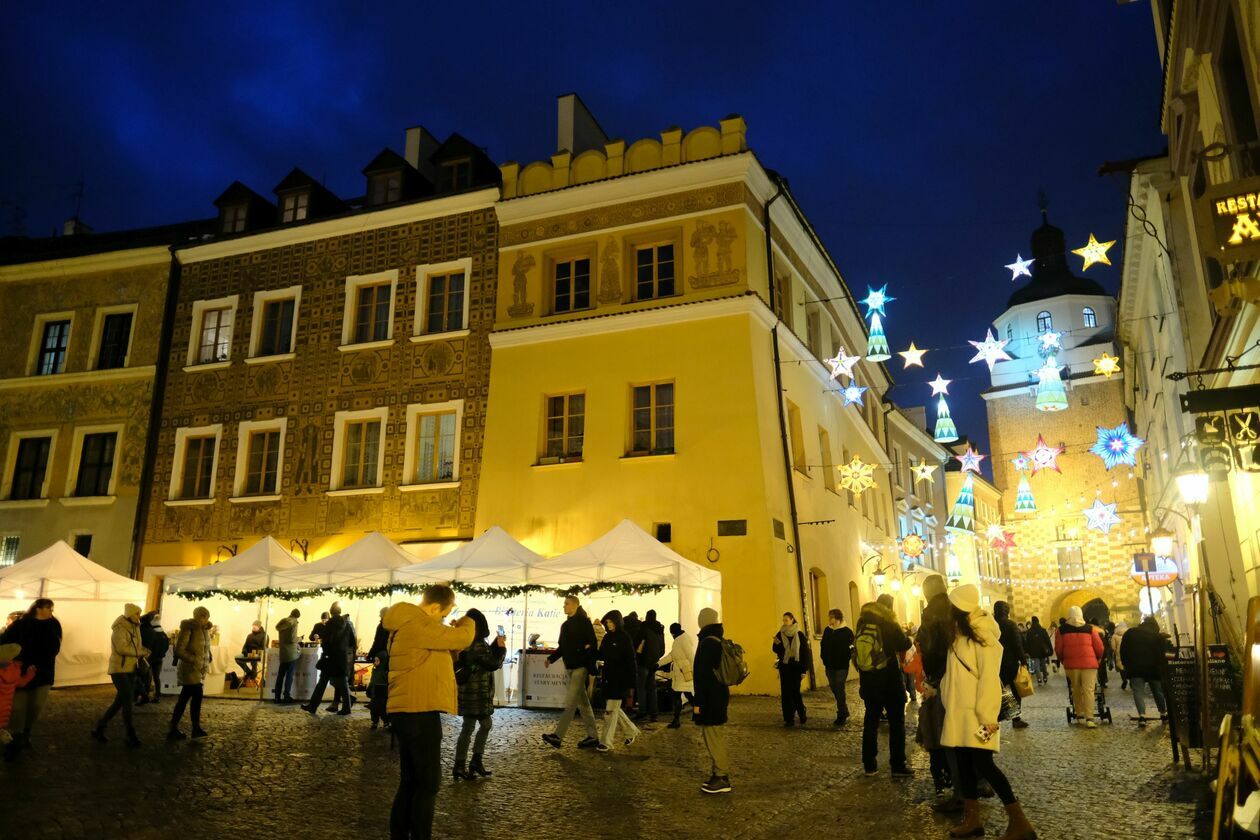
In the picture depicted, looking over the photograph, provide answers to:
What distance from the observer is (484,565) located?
53.9 ft

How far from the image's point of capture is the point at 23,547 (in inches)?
934

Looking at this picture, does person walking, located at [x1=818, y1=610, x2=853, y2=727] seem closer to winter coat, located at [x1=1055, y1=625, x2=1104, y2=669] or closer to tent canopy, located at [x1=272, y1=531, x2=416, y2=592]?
winter coat, located at [x1=1055, y1=625, x2=1104, y2=669]

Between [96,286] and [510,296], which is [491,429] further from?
[96,286]

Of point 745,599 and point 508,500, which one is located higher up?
point 508,500

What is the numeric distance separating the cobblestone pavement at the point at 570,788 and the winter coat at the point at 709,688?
67 cm

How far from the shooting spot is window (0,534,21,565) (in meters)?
23.8

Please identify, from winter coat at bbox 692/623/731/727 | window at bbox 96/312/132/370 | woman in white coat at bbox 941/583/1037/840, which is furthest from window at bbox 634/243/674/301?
window at bbox 96/312/132/370

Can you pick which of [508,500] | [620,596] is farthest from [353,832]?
[508,500]

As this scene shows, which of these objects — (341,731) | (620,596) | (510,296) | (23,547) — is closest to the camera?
(341,731)

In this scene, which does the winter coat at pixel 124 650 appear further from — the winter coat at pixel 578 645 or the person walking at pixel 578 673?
the winter coat at pixel 578 645

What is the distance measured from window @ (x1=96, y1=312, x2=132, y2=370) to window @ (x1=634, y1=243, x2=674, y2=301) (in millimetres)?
14623

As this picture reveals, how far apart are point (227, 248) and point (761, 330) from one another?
49.1 ft

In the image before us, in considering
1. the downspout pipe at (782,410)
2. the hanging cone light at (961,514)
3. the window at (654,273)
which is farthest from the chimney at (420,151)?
the hanging cone light at (961,514)

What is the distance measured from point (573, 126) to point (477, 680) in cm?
1745
